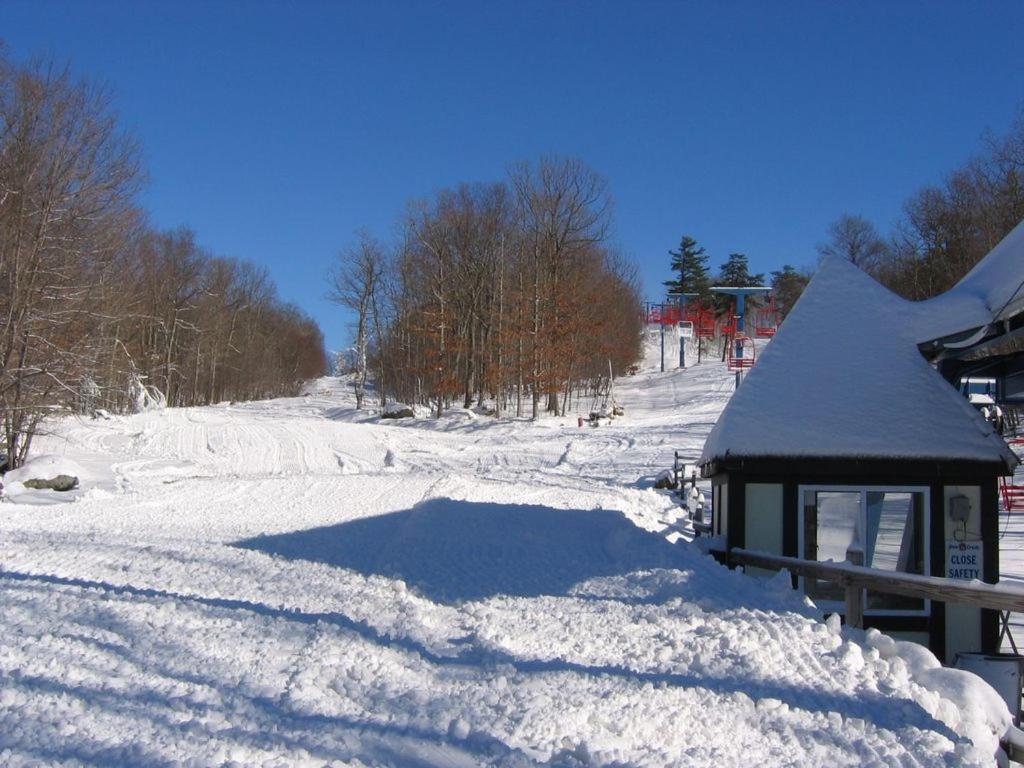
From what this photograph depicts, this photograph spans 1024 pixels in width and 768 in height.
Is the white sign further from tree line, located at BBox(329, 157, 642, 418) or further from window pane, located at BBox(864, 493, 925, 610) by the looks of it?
tree line, located at BBox(329, 157, 642, 418)

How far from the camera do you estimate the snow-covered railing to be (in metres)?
5.82

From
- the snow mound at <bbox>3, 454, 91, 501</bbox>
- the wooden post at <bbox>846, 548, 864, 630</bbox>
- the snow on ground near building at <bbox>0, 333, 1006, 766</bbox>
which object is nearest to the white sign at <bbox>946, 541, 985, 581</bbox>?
the snow on ground near building at <bbox>0, 333, 1006, 766</bbox>

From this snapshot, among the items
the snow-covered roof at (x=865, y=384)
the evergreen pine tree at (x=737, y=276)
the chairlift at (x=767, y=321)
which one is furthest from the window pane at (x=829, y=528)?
the evergreen pine tree at (x=737, y=276)

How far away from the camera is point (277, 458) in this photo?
106 ft

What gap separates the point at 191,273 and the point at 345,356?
156 feet

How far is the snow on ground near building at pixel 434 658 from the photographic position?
5020 mm

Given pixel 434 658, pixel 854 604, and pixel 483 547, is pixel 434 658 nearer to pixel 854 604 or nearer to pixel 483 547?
pixel 854 604

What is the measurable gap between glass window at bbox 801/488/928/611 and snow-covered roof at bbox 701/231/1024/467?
69cm

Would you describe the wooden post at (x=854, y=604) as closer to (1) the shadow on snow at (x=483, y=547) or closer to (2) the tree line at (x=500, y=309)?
(1) the shadow on snow at (x=483, y=547)

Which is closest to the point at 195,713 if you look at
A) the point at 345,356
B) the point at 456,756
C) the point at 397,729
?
the point at 397,729

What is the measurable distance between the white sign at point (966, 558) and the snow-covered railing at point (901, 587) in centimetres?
315

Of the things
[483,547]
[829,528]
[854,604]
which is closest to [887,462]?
[829,528]

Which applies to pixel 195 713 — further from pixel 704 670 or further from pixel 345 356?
pixel 345 356

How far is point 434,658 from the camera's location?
23.0 ft
